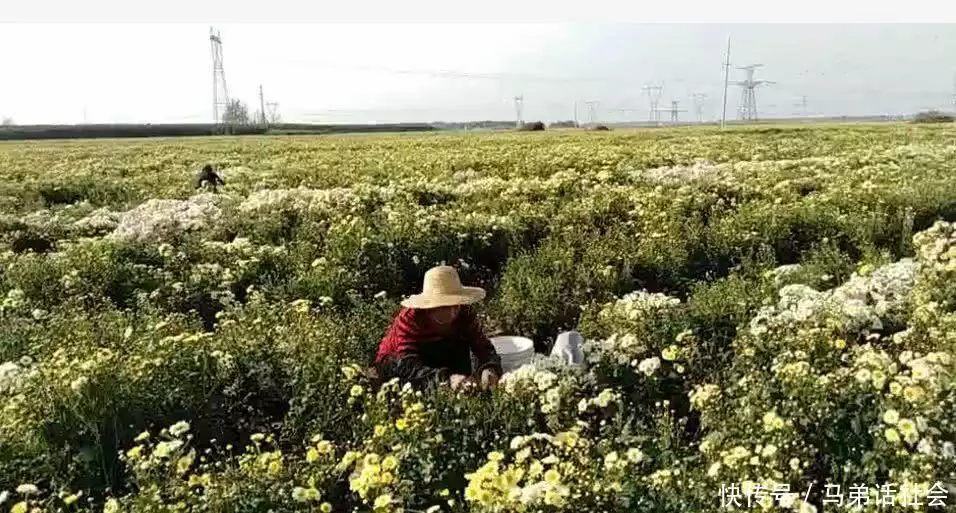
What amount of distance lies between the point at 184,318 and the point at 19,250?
19.5 ft

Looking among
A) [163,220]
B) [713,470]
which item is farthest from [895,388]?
[163,220]

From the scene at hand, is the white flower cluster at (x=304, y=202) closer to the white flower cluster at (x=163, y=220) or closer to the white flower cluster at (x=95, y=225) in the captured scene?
the white flower cluster at (x=163, y=220)

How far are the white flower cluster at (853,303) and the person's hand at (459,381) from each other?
1.69 meters

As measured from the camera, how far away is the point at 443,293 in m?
5.31

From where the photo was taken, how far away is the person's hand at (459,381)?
15.4 ft

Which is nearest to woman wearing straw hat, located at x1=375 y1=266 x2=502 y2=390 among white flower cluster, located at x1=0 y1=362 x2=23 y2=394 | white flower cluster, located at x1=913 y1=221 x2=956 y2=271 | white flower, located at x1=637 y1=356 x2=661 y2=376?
white flower, located at x1=637 y1=356 x2=661 y2=376

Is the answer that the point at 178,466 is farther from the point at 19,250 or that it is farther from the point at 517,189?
the point at 517,189

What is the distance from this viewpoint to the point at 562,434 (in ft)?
11.9

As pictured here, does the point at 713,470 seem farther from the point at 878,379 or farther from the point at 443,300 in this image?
the point at 443,300

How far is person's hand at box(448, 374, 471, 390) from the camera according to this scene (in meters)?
4.70

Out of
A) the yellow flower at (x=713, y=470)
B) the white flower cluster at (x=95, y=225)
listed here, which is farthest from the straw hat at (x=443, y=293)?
the white flower cluster at (x=95, y=225)

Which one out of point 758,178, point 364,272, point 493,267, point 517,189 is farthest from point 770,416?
point 758,178

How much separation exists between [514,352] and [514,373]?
48.0 inches

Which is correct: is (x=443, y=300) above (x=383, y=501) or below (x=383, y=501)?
above
